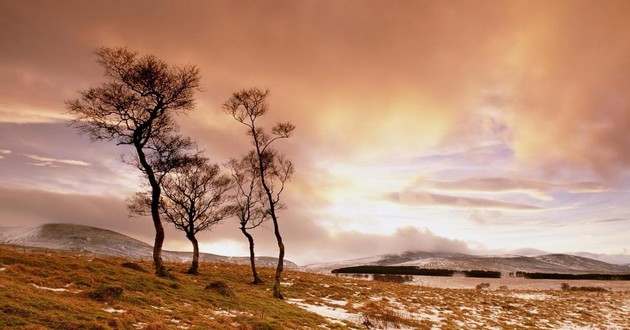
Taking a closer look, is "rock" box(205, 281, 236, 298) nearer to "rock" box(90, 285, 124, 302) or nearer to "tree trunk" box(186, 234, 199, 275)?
"rock" box(90, 285, 124, 302)

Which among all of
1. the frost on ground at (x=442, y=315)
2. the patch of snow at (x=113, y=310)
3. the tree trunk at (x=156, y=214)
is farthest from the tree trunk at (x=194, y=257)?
the patch of snow at (x=113, y=310)

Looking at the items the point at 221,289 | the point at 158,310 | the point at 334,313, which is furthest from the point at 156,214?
the point at 334,313

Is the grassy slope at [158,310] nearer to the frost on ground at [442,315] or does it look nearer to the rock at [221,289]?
the frost on ground at [442,315]

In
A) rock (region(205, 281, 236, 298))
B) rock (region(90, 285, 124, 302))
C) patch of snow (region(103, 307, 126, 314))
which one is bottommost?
rock (region(205, 281, 236, 298))

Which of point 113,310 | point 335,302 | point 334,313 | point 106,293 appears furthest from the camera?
point 335,302

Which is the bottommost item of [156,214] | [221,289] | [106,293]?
[221,289]

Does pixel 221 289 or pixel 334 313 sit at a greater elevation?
pixel 221 289

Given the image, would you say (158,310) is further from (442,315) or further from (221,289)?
(442,315)

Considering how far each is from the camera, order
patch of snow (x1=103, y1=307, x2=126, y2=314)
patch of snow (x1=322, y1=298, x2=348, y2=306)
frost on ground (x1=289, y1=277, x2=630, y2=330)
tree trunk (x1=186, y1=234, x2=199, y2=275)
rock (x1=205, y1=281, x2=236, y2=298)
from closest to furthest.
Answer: patch of snow (x1=103, y1=307, x2=126, y2=314), frost on ground (x1=289, y1=277, x2=630, y2=330), rock (x1=205, y1=281, x2=236, y2=298), patch of snow (x1=322, y1=298, x2=348, y2=306), tree trunk (x1=186, y1=234, x2=199, y2=275)

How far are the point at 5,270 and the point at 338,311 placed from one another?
1868 cm

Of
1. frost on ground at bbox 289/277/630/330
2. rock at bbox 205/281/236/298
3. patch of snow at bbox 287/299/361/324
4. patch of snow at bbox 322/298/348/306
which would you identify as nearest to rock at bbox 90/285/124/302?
rock at bbox 205/281/236/298

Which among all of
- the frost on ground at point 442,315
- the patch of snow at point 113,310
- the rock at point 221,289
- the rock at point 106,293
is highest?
the rock at point 106,293

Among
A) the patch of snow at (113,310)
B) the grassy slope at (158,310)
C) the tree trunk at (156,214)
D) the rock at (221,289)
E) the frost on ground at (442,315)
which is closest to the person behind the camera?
the grassy slope at (158,310)

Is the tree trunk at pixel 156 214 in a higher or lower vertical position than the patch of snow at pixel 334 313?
higher
